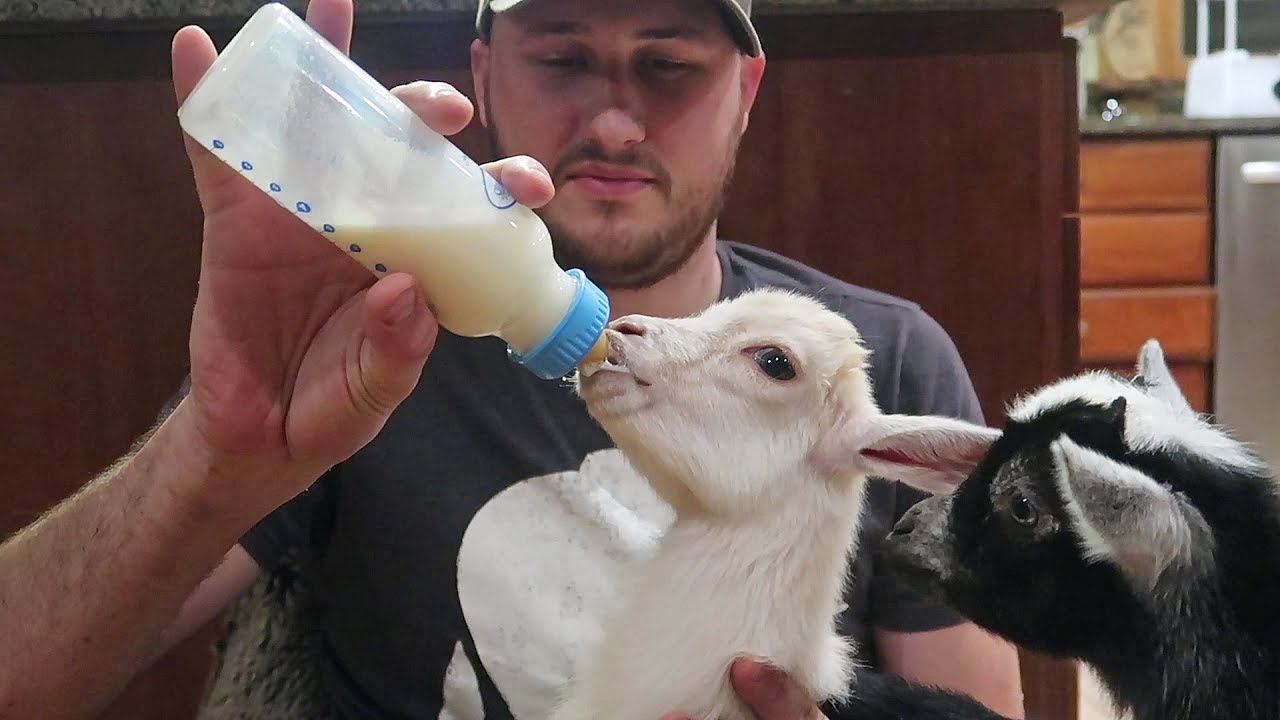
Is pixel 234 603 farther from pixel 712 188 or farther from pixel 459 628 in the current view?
pixel 712 188

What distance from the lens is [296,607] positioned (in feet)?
3.79

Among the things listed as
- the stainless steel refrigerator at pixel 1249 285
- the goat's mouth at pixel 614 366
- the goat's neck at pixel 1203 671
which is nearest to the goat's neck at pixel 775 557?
the goat's mouth at pixel 614 366

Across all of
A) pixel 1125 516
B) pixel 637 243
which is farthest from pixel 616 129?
pixel 1125 516

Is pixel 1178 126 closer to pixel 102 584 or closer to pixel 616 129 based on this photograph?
pixel 616 129

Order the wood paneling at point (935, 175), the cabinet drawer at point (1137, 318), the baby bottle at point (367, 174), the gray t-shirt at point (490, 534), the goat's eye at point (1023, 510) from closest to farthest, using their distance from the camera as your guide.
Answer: the baby bottle at point (367, 174)
the goat's eye at point (1023, 510)
the gray t-shirt at point (490, 534)
the wood paneling at point (935, 175)
the cabinet drawer at point (1137, 318)

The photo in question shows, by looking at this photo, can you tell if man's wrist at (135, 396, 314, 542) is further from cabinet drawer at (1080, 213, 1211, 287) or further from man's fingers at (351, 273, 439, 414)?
cabinet drawer at (1080, 213, 1211, 287)

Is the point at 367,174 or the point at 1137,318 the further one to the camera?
the point at 1137,318

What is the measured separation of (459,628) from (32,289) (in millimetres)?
752

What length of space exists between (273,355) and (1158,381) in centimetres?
68

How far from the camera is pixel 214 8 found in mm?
1260

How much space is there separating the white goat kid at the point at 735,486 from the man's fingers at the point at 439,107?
8.3 inches

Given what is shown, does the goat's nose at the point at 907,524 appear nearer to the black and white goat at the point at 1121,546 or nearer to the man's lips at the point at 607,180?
the black and white goat at the point at 1121,546

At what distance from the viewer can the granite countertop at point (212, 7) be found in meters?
1.26

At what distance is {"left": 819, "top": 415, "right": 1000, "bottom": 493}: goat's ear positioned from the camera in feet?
2.63
